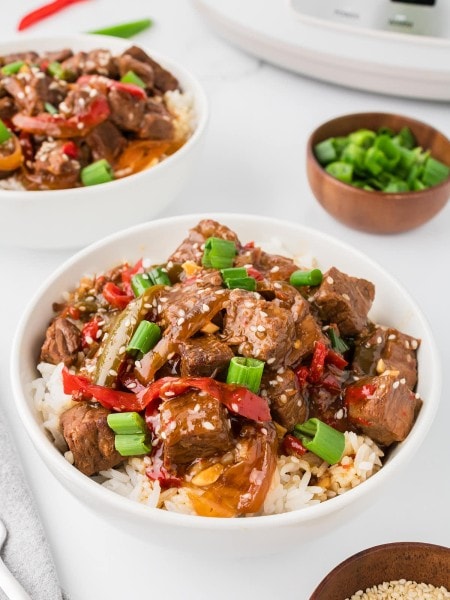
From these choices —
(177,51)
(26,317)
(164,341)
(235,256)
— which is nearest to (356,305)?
(235,256)

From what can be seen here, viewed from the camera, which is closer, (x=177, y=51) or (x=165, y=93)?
(x=165, y=93)

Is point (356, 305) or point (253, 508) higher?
point (356, 305)

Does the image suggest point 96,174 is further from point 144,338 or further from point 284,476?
point 284,476

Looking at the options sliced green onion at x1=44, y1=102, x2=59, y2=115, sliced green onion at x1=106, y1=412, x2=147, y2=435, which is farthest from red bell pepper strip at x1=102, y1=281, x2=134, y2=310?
sliced green onion at x1=44, y1=102, x2=59, y2=115

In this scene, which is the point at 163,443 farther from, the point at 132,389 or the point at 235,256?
the point at 235,256

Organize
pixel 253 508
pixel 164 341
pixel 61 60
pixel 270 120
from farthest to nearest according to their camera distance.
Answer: pixel 270 120
pixel 61 60
pixel 164 341
pixel 253 508

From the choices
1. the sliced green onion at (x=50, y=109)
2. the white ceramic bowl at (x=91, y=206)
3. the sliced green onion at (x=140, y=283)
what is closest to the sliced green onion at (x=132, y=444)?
the sliced green onion at (x=140, y=283)

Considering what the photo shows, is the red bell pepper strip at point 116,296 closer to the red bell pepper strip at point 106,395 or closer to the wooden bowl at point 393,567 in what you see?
the red bell pepper strip at point 106,395
